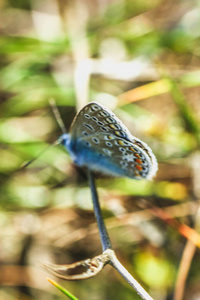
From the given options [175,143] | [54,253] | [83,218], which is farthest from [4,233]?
[175,143]

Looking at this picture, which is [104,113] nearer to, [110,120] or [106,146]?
[110,120]

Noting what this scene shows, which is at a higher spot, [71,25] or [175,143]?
[71,25]

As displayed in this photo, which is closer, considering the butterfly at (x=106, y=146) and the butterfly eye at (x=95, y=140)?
the butterfly at (x=106, y=146)

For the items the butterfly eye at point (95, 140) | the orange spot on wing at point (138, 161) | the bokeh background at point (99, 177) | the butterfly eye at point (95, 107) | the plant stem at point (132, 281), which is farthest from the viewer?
the bokeh background at point (99, 177)

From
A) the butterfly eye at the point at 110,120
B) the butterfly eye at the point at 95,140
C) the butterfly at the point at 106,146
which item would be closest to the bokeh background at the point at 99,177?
the butterfly at the point at 106,146

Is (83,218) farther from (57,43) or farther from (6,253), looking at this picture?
(57,43)

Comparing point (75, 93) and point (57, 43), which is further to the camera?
point (57, 43)

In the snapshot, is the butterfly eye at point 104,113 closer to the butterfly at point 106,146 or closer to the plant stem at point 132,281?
the butterfly at point 106,146
